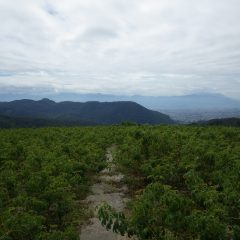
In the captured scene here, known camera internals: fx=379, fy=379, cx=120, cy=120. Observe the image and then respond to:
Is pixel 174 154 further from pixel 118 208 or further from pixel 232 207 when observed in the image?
pixel 232 207

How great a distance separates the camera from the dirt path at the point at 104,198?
15602 millimetres

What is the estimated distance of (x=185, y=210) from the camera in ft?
41.2

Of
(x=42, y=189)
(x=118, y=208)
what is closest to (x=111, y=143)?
(x=118, y=208)

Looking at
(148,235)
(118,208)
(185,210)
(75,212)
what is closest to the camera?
(148,235)

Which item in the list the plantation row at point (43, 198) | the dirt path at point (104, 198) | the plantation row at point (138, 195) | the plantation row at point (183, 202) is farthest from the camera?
the dirt path at point (104, 198)

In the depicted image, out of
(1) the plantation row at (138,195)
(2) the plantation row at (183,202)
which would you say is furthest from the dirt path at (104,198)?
(2) the plantation row at (183,202)

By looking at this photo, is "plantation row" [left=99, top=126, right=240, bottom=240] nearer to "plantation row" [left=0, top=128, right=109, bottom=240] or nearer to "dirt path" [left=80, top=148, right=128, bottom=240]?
"dirt path" [left=80, top=148, right=128, bottom=240]

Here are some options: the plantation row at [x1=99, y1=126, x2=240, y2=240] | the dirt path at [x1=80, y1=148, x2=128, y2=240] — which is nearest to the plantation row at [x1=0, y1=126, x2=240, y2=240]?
the plantation row at [x1=99, y1=126, x2=240, y2=240]

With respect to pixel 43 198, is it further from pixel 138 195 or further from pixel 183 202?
pixel 183 202

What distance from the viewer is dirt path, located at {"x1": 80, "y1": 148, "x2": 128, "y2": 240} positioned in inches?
614

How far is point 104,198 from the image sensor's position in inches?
841

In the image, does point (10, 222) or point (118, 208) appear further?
point (118, 208)

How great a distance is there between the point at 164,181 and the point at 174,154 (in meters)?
4.18

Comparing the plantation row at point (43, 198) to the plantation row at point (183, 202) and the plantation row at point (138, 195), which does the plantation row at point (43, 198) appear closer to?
the plantation row at point (138, 195)
